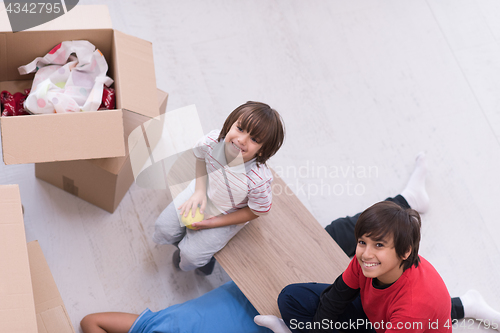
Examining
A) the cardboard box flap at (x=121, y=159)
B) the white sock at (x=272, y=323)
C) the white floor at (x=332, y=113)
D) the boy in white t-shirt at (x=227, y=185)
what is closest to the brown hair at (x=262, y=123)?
the boy in white t-shirt at (x=227, y=185)

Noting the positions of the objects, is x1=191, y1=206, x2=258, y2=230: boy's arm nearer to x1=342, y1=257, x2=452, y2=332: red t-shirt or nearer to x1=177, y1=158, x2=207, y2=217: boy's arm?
x1=177, y1=158, x2=207, y2=217: boy's arm

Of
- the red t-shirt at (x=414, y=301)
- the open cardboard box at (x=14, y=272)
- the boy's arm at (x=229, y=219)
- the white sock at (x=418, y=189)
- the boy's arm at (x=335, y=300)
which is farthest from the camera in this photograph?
the white sock at (x=418, y=189)

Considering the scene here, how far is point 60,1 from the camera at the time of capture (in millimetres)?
1193

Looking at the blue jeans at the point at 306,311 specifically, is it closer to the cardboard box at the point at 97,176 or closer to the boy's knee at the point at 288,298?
the boy's knee at the point at 288,298

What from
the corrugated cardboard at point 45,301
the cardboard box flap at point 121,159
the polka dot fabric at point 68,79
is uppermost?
the polka dot fabric at point 68,79

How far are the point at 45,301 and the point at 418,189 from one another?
51.5 inches

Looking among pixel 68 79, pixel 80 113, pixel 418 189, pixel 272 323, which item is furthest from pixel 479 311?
pixel 68 79

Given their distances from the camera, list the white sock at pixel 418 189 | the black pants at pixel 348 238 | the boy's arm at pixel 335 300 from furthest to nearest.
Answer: the white sock at pixel 418 189, the black pants at pixel 348 238, the boy's arm at pixel 335 300

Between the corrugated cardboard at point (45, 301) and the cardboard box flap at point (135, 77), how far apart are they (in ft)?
1.53

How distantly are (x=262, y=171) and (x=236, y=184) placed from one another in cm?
8

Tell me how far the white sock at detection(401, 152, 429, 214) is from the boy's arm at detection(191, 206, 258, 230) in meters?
0.72

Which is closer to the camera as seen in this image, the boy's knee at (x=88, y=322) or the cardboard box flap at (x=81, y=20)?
the cardboard box flap at (x=81, y=20)

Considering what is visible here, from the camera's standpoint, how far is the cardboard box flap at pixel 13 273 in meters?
0.81

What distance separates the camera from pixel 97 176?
4.13 ft
